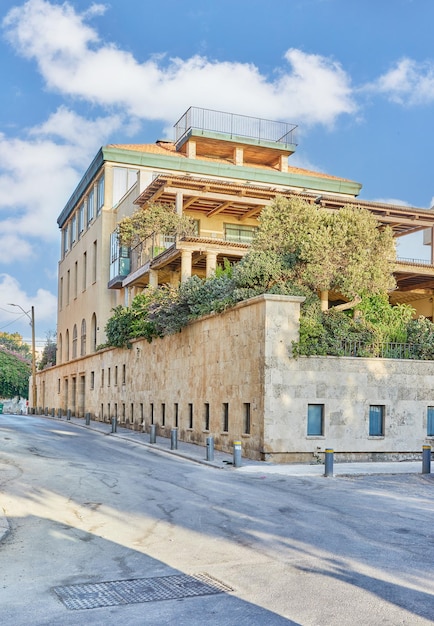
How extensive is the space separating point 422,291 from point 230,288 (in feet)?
63.6

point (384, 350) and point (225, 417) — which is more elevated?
point (384, 350)

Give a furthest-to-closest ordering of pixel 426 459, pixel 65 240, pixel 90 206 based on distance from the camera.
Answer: pixel 65 240 < pixel 90 206 < pixel 426 459

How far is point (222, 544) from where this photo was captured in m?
10.3

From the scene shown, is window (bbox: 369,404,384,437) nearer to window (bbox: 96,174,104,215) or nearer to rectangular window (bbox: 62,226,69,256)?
window (bbox: 96,174,104,215)

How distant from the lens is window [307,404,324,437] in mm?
22594

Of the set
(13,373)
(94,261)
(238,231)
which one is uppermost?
(238,231)

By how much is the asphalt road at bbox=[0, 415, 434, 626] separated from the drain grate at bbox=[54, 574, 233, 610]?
0.19ft

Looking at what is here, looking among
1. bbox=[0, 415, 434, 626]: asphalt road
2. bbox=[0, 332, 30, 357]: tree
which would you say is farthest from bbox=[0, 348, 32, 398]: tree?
bbox=[0, 415, 434, 626]: asphalt road

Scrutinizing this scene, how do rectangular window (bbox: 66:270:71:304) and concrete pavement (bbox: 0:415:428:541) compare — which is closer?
concrete pavement (bbox: 0:415:428:541)

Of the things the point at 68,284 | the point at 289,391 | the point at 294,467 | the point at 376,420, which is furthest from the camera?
the point at 68,284

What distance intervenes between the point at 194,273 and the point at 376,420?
18986 millimetres

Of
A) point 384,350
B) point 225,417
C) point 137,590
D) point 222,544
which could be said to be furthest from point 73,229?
point 137,590

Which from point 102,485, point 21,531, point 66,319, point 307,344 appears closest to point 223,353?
point 307,344

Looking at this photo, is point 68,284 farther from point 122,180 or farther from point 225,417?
point 225,417
